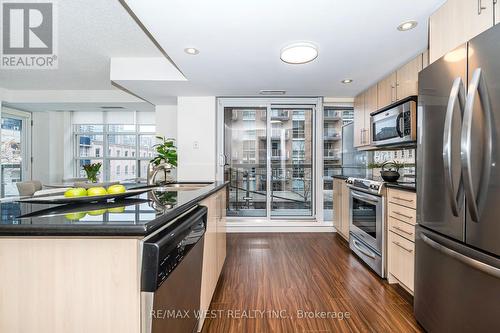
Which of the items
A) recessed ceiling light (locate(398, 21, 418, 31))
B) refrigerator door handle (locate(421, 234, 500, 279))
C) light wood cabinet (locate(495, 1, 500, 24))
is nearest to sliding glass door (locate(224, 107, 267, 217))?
recessed ceiling light (locate(398, 21, 418, 31))

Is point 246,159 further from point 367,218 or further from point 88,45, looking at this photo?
point 88,45

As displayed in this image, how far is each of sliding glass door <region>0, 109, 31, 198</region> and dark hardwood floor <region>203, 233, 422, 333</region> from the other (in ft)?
16.7

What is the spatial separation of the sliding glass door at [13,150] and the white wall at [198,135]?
3719 millimetres

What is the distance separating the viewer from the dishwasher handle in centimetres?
77

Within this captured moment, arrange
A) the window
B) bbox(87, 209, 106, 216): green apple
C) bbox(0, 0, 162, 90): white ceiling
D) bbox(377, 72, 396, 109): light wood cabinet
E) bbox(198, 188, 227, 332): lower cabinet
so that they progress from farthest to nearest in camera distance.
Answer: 1. the window
2. bbox(377, 72, 396, 109): light wood cabinet
3. bbox(0, 0, 162, 90): white ceiling
4. bbox(198, 188, 227, 332): lower cabinet
5. bbox(87, 209, 106, 216): green apple

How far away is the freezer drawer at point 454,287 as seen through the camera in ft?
3.68

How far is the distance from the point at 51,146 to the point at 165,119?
10.0ft

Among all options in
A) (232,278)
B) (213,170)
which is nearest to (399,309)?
(232,278)

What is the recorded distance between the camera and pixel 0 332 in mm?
777

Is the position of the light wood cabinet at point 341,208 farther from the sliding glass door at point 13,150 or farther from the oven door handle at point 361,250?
the sliding glass door at point 13,150

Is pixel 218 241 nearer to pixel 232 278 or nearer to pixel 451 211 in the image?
pixel 232 278

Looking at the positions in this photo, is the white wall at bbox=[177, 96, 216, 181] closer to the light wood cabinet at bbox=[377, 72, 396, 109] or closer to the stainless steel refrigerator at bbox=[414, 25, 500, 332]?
the light wood cabinet at bbox=[377, 72, 396, 109]

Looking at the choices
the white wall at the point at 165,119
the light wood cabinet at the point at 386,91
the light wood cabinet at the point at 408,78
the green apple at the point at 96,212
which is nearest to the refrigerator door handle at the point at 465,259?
the light wood cabinet at the point at 408,78

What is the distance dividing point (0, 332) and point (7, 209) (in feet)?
1.60
